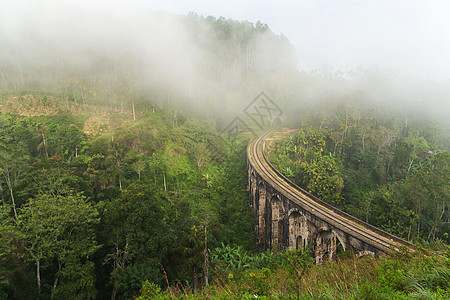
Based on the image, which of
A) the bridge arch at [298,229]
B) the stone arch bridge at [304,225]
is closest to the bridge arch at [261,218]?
the stone arch bridge at [304,225]

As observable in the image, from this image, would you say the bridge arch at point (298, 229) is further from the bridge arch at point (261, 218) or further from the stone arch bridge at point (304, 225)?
the bridge arch at point (261, 218)

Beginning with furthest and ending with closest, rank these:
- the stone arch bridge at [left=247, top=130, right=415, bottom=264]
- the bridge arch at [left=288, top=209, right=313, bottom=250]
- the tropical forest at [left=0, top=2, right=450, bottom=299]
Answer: the bridge arch at [left=288, top=209, right=313, bottom=250] → the stone arch bridge at [left=247, top=130, right=415, bottom=264] → the tropical forest at [left=0, top=2, right=450, bottom=299]

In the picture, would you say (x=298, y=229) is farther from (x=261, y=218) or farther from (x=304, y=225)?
(x=261, y=218)

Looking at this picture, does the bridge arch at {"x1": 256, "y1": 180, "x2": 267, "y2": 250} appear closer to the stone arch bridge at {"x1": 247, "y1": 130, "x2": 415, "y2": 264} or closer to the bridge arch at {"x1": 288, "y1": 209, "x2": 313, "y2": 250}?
the stone arch bridge at {"x1": 247, "y1": 130, "x2": 415, "y2": 264}

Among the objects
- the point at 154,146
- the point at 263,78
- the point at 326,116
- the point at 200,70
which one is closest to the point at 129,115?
the point at 154,146

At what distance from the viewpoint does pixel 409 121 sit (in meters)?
63.4

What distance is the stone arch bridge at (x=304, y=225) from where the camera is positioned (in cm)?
1856

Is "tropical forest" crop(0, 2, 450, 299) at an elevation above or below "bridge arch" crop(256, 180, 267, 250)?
above

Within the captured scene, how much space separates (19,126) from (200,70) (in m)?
51.1

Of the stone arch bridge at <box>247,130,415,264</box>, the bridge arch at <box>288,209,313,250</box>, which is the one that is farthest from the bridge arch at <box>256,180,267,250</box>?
the bridge arch at <box>288,209,313,250</box>

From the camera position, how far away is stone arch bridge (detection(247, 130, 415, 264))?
731 inches

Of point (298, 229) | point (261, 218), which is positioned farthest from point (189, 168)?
point (298, 229)

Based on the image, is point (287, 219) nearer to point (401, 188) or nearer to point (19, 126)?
point (401, 188)

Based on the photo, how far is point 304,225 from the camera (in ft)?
75.4
